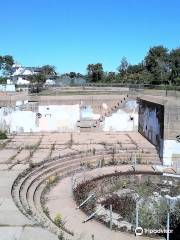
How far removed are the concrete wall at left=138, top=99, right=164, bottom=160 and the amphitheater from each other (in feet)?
1.26

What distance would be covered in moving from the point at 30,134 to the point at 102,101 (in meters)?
4.99

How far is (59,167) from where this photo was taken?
1622cm

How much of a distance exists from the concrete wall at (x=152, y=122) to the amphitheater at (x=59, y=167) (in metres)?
0.38

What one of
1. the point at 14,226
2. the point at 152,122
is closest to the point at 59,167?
the point at 152,122

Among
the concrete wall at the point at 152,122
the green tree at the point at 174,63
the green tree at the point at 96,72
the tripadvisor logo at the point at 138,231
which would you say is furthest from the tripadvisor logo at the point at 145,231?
the green tree at the point at 96,72

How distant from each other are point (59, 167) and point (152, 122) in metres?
6.43

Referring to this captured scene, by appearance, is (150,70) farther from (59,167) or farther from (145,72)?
(59,167)

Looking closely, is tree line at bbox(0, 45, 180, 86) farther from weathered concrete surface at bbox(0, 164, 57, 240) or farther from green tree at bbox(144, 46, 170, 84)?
weathered concrete surface at bbox(0, 164, 57, 240)

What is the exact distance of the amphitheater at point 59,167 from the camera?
964cm

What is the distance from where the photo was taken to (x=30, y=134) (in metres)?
23.3

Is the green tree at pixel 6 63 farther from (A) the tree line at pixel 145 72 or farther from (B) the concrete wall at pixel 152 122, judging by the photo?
(B) the concrete wall at pixel 152 122

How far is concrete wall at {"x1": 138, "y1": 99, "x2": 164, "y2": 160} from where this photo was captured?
18531mm

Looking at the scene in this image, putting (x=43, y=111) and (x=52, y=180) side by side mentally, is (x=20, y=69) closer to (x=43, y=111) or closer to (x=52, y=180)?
(x=43, y=111)

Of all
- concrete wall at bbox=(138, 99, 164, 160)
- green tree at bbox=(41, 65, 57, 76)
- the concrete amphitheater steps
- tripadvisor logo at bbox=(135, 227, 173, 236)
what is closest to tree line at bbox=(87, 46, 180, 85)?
green tree at bbox=(41, 65, 57, 76)
